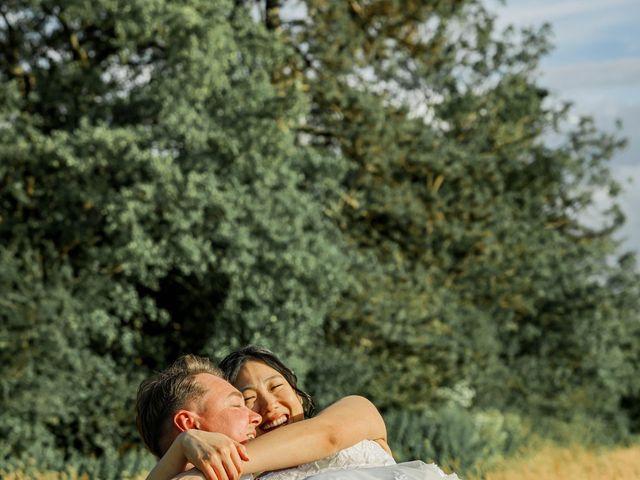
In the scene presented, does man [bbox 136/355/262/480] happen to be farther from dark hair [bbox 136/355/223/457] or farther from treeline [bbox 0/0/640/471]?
treeline [bbox 0/0/640/471]

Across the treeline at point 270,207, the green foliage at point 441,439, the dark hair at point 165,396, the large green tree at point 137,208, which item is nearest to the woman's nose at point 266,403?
the dark hair at point 165,396

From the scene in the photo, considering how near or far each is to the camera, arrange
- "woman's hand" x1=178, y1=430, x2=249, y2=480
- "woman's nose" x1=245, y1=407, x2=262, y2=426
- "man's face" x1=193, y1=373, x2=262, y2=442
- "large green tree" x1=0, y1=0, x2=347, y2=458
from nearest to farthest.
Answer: "woman's hand" x1=178, y1=430, x2=249, y2=480
"man's face" x1=193, y1=373, x2=262, y2=442
"woman's nose" x1=245, y1=407, x2=262, y2=426
"large green tree" x1=0, y1=0, x2=347, y2=458

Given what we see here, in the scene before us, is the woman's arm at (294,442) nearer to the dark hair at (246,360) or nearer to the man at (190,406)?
the man at (190,406)

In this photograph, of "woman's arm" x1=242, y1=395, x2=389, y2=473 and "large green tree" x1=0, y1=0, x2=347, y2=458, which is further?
"large green tree" x1=0, y1=0, x2=347, y2=458

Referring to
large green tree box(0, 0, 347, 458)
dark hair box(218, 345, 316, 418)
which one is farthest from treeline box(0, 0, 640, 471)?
dark hair box(218, 345, 316, 418)

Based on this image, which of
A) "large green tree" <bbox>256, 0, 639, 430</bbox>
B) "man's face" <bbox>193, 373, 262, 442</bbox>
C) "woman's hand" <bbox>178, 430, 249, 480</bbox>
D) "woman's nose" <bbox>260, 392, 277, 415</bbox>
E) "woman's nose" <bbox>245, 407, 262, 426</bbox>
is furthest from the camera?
"large green tree" <bbox>256, 0, 639, 430</bbox>

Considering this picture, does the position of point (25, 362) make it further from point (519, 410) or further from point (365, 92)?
point (519, 410)

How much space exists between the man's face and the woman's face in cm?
50

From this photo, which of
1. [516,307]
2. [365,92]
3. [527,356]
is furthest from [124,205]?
[527,356]

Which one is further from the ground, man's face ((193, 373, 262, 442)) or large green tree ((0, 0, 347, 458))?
large green tree ((0, 0, 347, 458))

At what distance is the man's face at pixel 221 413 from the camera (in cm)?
338

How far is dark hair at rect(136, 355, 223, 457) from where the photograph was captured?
3418 millimetres

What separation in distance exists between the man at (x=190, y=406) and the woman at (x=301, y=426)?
11 centimetres

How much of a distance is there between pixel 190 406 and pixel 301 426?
0.37m
